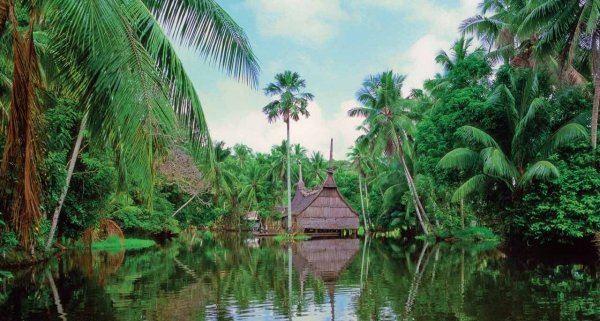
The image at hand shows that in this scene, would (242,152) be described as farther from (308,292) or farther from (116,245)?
(308,292)

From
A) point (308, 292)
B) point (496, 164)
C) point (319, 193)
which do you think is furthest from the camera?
point (319, 193)

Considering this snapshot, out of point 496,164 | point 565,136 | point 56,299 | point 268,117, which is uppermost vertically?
point 268,117

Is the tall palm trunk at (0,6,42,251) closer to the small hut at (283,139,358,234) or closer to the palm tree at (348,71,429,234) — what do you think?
the palm tree at (348,71,429,234)

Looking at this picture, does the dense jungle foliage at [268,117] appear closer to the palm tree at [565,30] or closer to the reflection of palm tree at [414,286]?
the palm tree at [565,30]

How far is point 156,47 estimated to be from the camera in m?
5.09

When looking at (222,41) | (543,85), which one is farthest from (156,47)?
(543,85)

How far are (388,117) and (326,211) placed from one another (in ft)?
43.1

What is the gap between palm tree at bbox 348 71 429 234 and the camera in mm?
29969

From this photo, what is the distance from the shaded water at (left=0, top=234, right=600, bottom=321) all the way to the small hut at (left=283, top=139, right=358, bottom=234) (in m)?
23.7

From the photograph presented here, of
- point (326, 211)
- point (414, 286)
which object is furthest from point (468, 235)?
point (414, 286)

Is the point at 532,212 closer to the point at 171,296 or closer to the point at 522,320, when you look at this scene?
the point at 522,320

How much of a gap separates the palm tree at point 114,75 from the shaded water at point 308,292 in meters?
4.12

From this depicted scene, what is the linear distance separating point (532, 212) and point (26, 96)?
1783 centimetres

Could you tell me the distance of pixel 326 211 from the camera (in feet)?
136
